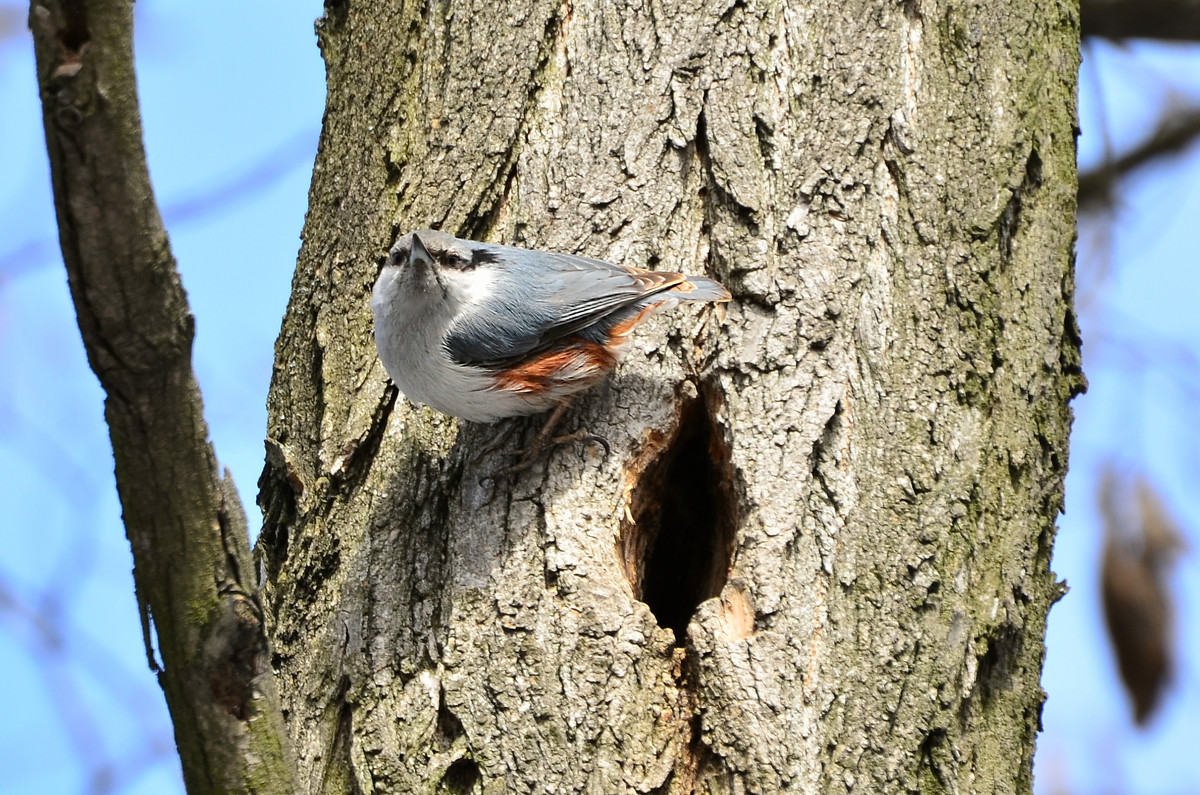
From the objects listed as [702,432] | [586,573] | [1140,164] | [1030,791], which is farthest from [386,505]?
[1140,164]

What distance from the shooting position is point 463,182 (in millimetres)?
3143

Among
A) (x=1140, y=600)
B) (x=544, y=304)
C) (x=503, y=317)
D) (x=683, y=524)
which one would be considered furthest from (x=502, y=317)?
(x=1140, y=600)

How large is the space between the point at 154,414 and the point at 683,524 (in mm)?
1924

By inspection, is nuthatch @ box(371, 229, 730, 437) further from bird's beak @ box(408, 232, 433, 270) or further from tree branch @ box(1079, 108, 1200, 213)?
tree branch @ box(1079, 108, 1200, 213)

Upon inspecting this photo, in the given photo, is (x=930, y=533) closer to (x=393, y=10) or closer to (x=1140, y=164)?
(x=393, y=10)

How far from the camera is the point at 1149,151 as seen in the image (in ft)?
20.2

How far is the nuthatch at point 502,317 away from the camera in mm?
2916

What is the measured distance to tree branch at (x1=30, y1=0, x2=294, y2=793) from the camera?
5.39 ft

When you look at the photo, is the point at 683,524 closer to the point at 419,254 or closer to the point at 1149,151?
the point at 419,254

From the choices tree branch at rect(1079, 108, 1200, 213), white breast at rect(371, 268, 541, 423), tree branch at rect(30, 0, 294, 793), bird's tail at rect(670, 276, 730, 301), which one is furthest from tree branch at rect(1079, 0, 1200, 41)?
tree branch at rect(30, 0, 294, 793)

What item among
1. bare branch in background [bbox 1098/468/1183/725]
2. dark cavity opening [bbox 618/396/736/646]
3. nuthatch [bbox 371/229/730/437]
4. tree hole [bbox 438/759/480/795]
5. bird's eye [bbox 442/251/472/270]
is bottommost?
tree hole [bbox 438/759/480/795]

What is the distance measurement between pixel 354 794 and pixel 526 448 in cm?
95

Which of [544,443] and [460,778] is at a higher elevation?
[544,443]

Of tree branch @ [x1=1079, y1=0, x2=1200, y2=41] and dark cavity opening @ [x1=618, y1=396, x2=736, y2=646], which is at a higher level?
tree branch @ [x1=1079, y1=0, x2=1200, y2=41]
